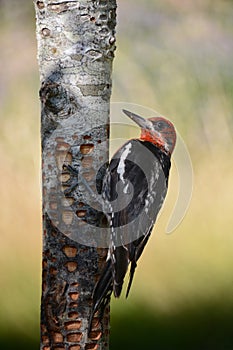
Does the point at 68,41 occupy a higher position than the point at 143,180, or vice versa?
the point at 68,41

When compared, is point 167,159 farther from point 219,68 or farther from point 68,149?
point 219,68

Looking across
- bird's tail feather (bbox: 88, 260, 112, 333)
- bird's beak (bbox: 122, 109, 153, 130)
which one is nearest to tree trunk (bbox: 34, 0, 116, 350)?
bird's tail feather (bbox: 88, 260, 112, 333)

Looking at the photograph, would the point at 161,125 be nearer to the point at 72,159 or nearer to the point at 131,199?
the point at 131,199

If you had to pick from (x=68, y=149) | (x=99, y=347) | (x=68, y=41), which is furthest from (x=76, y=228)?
(x=68, y=41)

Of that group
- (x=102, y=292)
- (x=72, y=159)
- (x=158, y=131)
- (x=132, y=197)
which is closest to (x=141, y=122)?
(x=158, y=131)

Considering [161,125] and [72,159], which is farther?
[161,125]

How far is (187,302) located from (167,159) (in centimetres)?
118

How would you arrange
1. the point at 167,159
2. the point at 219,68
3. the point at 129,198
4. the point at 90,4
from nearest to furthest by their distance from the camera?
the point at 90,4 → the point at 129,198 → the point at 167,159 → the point at 219,68

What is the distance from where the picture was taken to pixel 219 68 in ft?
9.89

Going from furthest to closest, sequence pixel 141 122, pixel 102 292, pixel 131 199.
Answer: pixel 141 122
pixel 131 199
pixel 102 292

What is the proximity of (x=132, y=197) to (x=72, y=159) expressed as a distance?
0.95 ft

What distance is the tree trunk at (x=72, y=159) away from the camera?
1.65 meters

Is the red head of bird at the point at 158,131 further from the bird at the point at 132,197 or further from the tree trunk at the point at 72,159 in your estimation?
the tree trunk at the point at 72,159

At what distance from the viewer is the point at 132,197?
191 cm
